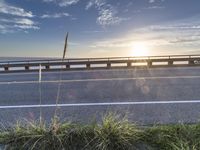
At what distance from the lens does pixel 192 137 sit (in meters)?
4.08

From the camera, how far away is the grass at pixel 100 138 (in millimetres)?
3891

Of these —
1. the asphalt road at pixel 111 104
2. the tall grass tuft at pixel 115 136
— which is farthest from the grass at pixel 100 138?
the asphalt road at pixel 111 104

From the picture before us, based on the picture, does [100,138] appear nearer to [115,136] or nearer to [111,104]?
[115,136]

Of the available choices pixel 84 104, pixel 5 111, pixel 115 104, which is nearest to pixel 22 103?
pixel 5 111

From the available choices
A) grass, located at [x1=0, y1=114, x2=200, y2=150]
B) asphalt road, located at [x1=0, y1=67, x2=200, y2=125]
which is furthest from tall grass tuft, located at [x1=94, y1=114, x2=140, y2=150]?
asphalt road, located at [x1=0, y1=67, x2=200, y2=125]

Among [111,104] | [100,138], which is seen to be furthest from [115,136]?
[111,104]

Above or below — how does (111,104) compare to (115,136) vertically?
below

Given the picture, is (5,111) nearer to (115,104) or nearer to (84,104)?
(84,104)

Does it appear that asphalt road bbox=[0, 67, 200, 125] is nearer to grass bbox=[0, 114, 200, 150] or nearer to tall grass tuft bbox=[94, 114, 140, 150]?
grass bbox=[0, 114, 200, 150]

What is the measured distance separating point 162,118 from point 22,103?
408cm

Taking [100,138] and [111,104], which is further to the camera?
[111,104]

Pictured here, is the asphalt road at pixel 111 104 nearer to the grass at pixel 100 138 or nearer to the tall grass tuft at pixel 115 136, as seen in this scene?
the grass at pixel 100 138

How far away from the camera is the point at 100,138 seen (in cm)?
396

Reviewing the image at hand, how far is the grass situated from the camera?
3.89 meters
